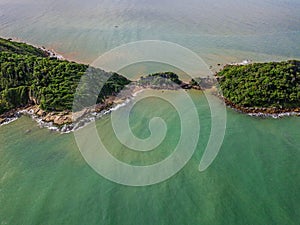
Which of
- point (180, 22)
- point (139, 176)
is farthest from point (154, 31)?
point (139, 176)

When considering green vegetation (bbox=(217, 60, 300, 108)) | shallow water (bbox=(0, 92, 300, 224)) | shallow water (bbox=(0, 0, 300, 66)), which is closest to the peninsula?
green vegetation (bbox=(217, 60, 300, 108))

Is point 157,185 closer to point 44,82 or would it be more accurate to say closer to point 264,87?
point 264,87

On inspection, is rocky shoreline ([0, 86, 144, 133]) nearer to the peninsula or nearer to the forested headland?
the peninsula

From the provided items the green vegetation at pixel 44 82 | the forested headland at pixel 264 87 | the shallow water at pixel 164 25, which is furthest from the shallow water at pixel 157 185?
the shallow water at pixel 164 25

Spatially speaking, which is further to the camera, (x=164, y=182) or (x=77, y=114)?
(x=77, y=114)

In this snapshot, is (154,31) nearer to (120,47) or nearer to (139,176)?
(120,47)

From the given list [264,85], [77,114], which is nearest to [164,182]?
[77,114]

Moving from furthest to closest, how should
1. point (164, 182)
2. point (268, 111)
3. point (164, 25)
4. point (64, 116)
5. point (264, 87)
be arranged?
point (164, 25) → point (264, 87) → point (268, 111) → point (64, 116) → point (164, 182)
